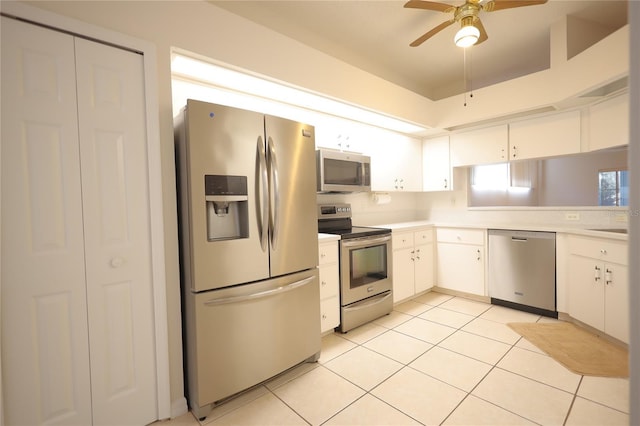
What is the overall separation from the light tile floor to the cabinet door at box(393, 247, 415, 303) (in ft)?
2.14

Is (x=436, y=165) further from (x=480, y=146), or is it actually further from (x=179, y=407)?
(x=179, y=407)

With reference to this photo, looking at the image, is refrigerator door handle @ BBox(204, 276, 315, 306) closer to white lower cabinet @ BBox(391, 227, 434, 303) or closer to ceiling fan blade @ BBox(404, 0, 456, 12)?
white lower cabinet @ BBox(391, 227, 434, 303)

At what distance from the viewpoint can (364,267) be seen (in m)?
2.99

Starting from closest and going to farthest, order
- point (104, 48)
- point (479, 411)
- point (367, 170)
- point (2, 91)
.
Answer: point (2, 91), point (104, 48), point (479, 411), point (367, 170)

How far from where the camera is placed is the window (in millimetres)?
3166

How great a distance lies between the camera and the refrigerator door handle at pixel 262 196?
197 cm

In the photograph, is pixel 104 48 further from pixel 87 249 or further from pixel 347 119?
pixel 347 119

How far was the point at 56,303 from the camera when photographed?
57.1 inches

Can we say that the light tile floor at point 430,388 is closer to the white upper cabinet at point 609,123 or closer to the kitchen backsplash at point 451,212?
the kitchen backsplash at point 451,212

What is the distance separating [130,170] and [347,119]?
94.0 inches

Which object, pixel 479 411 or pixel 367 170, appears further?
pixel 367 170

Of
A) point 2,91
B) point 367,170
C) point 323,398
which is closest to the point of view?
point 2,91

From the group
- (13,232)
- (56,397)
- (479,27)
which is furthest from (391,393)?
(479,27)

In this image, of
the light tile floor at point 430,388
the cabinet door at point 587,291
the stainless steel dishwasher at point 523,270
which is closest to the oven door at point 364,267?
the light tile floor at point 430,388
